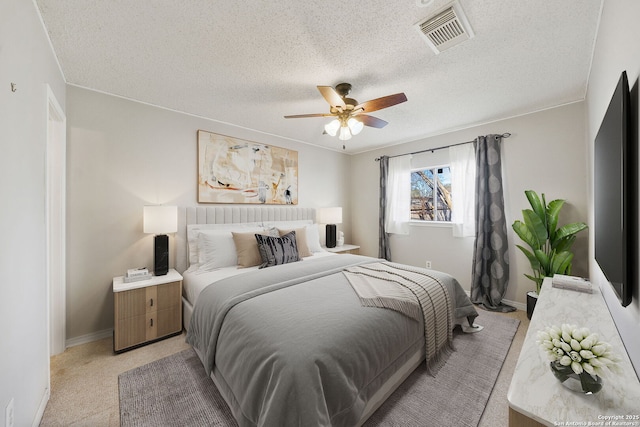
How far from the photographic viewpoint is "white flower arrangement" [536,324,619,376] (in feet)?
2.81

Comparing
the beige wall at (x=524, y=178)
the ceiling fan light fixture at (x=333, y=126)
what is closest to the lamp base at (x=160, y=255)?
the ceiling fan light fixture at (x=333, y=126)

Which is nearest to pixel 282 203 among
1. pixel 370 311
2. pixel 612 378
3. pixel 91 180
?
pixel 91 180

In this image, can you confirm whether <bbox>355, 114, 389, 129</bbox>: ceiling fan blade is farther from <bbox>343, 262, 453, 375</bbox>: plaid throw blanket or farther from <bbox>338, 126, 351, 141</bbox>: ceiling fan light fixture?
<bbox>343, 262, 453, 375</bbox>: plaid throw blanket

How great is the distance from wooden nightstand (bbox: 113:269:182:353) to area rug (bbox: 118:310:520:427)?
39 cm

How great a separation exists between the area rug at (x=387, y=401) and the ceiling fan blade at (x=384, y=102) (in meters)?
2.24

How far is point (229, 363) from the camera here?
1.47 metres

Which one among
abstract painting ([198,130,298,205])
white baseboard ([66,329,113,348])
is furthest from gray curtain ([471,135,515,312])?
white baseboard ([66,329,113,348])

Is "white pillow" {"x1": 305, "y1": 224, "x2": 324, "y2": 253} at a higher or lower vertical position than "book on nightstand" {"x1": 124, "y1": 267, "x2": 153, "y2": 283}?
higher

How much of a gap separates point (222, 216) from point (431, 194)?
10.9ft

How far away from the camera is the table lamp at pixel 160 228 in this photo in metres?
2.50

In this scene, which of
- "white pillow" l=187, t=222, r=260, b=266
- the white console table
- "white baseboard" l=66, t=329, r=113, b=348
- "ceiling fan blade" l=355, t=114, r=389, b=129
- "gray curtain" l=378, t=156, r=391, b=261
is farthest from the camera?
"gray curtain" l=378, t=156, r=391, b=261

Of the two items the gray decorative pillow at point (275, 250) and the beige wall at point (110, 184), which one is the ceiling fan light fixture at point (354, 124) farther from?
the beige wall at point (110, 184)

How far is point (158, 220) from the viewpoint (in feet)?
8.27

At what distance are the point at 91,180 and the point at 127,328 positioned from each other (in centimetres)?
150
